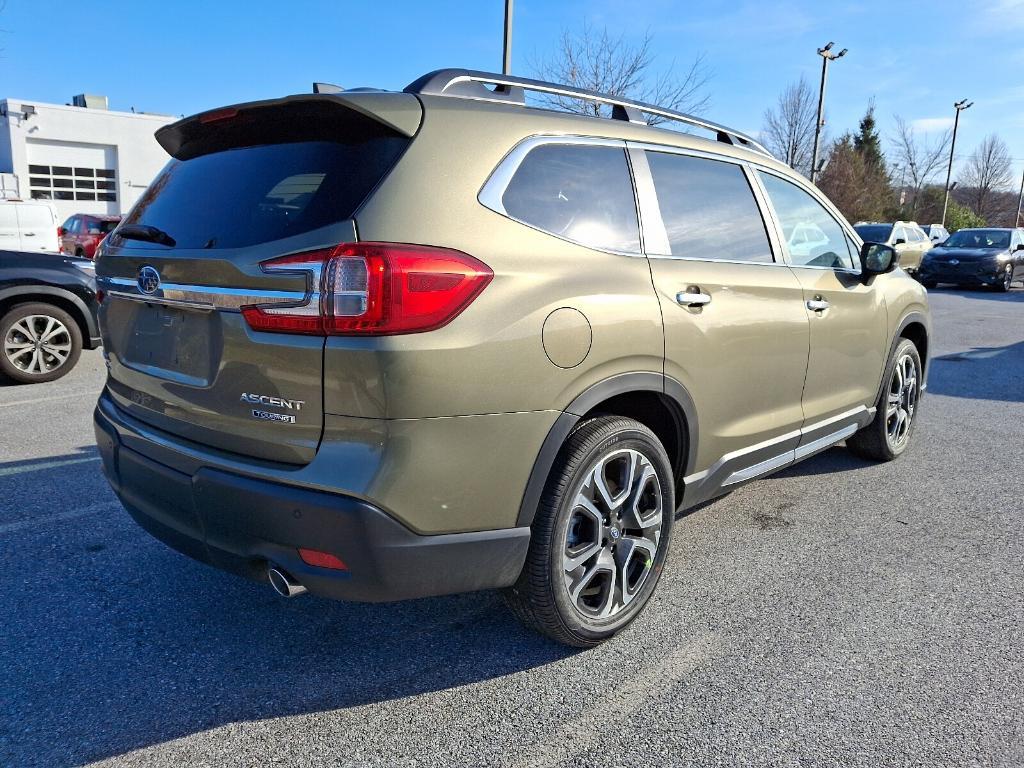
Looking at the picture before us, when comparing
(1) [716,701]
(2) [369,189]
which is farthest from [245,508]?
(1) [716,701]

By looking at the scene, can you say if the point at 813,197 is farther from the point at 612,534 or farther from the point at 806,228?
the point at 612,534

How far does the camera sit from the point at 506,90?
2.88 m

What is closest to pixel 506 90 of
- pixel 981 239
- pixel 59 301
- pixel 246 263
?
pixel 246 263

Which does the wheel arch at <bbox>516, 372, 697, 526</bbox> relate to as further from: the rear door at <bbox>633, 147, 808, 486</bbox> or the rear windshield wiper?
the rear windshield wiper

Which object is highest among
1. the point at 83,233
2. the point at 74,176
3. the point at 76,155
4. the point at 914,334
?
the point at 76,155

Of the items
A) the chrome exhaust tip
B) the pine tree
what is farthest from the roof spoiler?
the pine tree

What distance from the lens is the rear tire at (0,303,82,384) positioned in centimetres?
719

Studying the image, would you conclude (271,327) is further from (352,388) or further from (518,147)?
(518,147)

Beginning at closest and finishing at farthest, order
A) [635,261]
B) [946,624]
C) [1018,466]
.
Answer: [635,261] → [946,624] → [1018,466]

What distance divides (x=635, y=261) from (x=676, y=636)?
1.39 metres

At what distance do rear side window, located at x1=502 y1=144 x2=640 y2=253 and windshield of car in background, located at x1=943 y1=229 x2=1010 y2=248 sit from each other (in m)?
21.9

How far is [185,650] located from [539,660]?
→ 125cm

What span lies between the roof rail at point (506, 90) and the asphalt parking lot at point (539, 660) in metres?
1.93

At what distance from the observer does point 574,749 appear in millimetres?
2350
